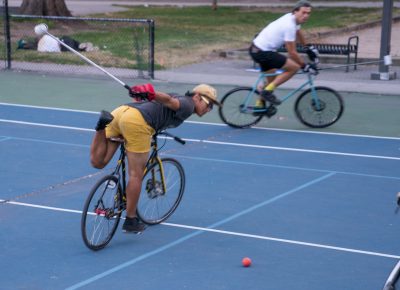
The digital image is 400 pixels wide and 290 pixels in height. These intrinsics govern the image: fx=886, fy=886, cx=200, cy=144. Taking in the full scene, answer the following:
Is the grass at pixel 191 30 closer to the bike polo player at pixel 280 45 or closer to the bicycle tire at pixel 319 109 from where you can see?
the bicycle tire at pixel 319 109

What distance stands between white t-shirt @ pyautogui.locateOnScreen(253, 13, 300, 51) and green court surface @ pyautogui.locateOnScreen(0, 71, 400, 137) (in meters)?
1.39

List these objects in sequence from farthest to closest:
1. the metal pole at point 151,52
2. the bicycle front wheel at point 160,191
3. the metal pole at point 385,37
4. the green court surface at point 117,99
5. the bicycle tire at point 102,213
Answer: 1. the metal pole at point 151,52
2. the metal pole at point 385,37
3. the green court surface at point 117,99
4. the bicycle front wheel at point 160,191
5. the bicycle tire at point 102,213

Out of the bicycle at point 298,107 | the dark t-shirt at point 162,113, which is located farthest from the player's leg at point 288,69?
the dark t-shirt at point 162,113

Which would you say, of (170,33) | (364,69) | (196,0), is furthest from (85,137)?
(196,0)

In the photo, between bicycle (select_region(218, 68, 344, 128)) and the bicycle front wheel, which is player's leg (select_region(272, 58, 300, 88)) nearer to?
bicycle (select_region(218, 68, 344, 128))

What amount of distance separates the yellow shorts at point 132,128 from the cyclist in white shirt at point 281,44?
570 cm

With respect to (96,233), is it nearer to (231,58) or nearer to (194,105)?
(194,105)

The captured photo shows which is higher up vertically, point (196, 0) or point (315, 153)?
point (196, 0)

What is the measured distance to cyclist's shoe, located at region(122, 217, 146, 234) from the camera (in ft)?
25.8

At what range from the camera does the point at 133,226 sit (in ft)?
25.9

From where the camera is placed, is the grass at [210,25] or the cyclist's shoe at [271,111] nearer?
the cyclist's shoe at [271,111]

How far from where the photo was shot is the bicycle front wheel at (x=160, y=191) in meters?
8.19

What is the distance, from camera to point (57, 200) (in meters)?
9.38

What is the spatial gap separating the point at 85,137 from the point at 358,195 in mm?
4632
